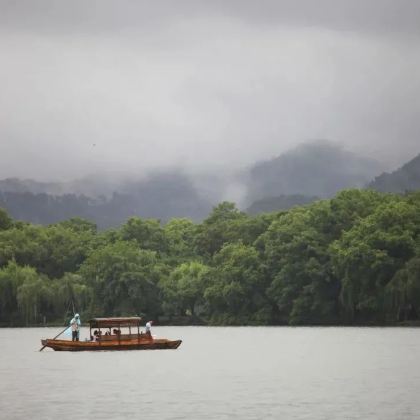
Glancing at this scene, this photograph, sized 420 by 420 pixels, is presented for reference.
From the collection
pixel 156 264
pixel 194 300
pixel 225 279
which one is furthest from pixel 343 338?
pixel 156 264

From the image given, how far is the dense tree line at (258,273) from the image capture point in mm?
101562

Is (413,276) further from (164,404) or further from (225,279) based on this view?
(164,404)

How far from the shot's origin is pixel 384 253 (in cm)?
9981

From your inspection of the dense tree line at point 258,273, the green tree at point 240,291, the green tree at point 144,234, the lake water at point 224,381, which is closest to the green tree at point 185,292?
the dense tree line at point 258,273

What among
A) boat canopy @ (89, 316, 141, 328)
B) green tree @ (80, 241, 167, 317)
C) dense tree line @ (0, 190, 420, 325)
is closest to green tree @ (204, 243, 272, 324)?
dense tree line @ (0, 190, 420, 325)

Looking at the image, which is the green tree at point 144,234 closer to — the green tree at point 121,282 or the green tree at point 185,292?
the green tree at point 121,282

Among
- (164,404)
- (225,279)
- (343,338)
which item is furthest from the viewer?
(225,279)

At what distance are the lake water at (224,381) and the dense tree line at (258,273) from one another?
21813mm

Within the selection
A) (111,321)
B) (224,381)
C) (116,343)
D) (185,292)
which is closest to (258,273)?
(185,292)

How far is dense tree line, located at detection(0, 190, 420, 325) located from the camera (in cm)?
10156

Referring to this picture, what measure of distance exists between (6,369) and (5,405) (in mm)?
18744

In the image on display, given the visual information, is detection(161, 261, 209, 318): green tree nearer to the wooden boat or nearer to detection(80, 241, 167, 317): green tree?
detection(80, 241, 167, 317): green tree

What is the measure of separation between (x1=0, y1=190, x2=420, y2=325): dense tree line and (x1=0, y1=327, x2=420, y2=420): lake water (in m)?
21.8

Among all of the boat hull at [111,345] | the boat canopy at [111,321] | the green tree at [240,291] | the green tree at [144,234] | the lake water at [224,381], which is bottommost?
the lake water at [224,381]
